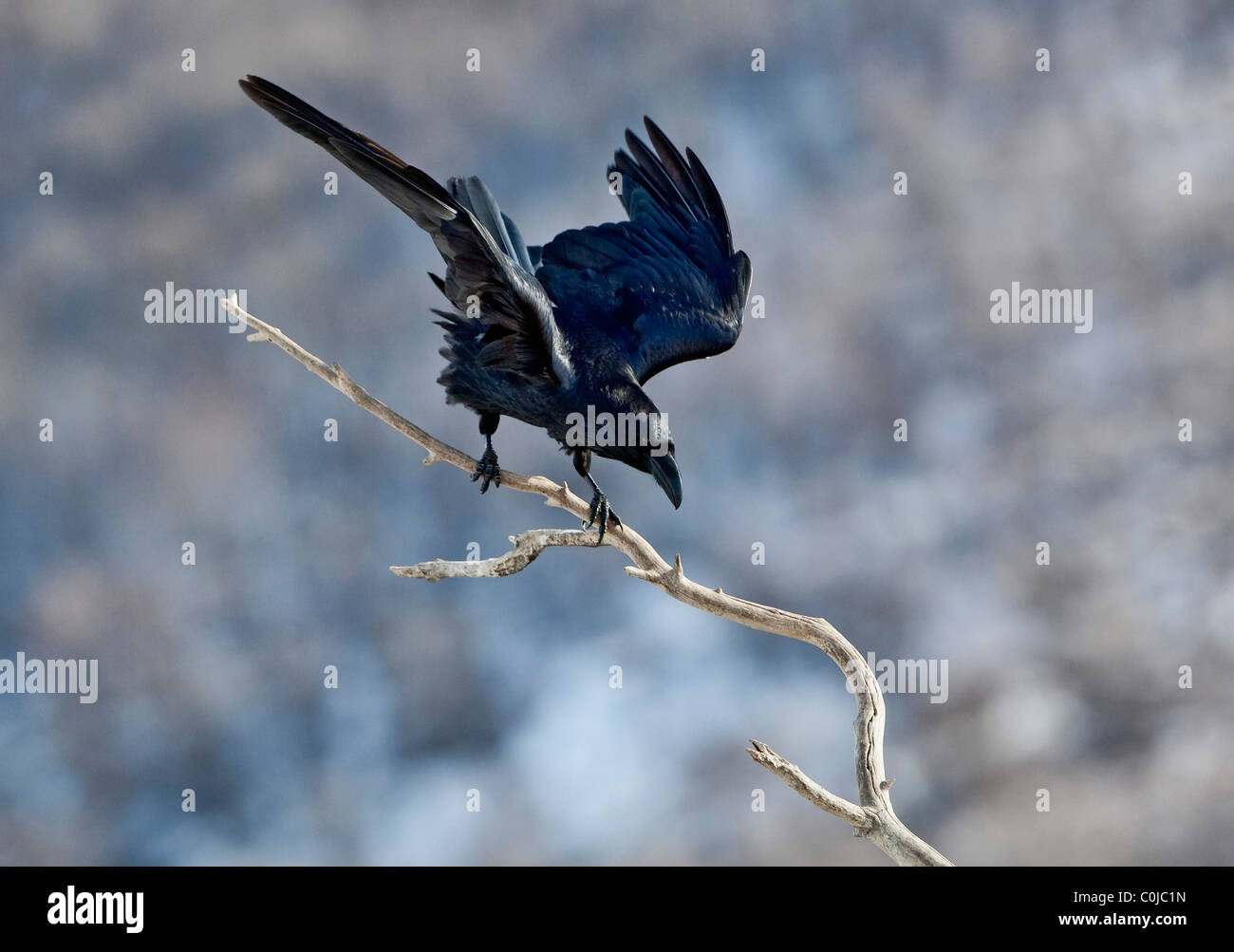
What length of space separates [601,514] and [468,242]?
5.65 feet

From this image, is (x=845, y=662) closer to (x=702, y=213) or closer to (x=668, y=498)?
(x=668, y=498)

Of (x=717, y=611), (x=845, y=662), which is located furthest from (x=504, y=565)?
(x=845, y=662)

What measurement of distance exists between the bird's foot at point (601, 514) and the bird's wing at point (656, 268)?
874 mm

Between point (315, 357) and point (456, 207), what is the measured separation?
140 centimetres

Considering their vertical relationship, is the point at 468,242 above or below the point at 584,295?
below

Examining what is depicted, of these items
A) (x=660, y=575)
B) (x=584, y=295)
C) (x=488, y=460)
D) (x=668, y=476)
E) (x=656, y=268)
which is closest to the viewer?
(x=668, y=476)

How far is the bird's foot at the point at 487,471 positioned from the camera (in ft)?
21.0

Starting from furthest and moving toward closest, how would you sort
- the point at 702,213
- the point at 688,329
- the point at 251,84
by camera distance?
Answer: the point at 702,213
the point at 688,329
the point at 251,84

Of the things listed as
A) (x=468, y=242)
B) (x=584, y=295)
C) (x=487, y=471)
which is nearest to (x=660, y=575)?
(x=487, y=471)

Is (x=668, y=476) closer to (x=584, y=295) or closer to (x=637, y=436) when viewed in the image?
(x=637, y=436)

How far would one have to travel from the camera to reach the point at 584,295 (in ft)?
22.9

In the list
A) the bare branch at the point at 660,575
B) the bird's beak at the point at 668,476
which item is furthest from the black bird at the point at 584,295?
the bare branch at the point at 660,575

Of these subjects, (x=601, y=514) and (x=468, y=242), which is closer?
(x=468, y=242)
